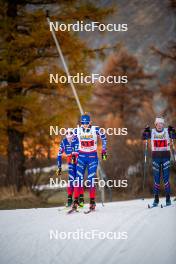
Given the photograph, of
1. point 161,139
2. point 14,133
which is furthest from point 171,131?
point 14,133

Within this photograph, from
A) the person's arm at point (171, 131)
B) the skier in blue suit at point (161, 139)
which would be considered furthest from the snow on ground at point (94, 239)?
the person's arm at point (171, 131)

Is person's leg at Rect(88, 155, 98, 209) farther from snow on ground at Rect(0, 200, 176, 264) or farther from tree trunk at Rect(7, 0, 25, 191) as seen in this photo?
tree trunk at Rect(7, 0, 25, 191)

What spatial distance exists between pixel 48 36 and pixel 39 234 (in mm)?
7511

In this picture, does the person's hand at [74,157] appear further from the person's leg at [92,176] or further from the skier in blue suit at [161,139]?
the skier in blue suit at [161,139]

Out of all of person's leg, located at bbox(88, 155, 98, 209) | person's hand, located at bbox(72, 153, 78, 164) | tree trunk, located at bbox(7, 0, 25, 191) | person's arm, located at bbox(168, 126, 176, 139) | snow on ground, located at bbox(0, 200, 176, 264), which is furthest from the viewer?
tree trunk, located at bbox(7, 0, 25, 191)

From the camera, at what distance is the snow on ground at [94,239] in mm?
5406

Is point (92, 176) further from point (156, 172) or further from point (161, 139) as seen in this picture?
point (161, 139)

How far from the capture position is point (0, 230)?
714 cm

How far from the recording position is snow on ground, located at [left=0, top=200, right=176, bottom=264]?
17.7 feet

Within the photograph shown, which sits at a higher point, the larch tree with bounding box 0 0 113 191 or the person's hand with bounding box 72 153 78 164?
the larch tree with bounding box 0 0 113 191

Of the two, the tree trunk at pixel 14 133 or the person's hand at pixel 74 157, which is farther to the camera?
the tree trunk at pixel 14 133

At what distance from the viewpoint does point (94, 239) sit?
6.12 metres

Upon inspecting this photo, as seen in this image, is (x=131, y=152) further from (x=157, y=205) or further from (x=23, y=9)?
(x=157, y=205)

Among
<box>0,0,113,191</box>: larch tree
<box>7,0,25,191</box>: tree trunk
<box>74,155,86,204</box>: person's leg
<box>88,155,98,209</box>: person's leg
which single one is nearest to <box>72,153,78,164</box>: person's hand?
<box>74,155,86,204</box>: person's leg
